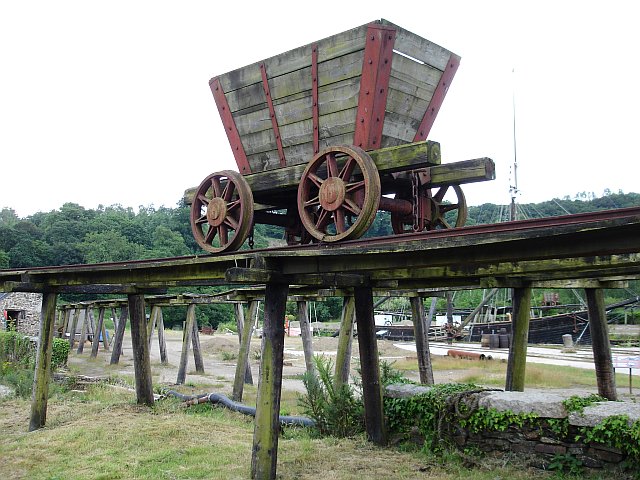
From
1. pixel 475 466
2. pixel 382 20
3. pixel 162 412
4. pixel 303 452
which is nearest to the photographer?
pixel 382 20

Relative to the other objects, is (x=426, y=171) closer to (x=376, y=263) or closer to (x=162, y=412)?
(x=376, y=263)

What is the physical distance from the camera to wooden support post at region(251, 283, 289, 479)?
6.66m

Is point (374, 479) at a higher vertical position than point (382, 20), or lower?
lower

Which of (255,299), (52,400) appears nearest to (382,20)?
(255,299)

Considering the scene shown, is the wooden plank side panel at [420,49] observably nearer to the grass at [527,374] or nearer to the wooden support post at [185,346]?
the grass at [527,374]

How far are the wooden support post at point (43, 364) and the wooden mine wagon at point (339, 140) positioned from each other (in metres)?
4.29

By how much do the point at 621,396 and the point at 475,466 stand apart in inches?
310

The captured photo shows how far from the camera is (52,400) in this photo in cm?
1283

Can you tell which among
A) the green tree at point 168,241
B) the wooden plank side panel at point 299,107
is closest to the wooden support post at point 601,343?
the wooden plank side panel at point 299,107

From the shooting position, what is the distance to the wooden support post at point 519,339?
915cm

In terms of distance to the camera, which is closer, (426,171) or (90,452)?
(426,171)

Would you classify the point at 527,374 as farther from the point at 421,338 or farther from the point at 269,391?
the point at 269,391

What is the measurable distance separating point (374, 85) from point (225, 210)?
7.85 ft

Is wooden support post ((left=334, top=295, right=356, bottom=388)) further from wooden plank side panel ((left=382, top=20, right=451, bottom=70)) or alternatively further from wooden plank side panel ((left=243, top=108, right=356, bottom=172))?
wooden plank side panel ((left=382, top=20, right=451, bottom=70))
